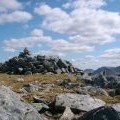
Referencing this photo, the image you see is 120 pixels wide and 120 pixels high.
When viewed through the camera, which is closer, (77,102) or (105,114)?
(105,114)

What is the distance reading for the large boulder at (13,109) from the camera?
1983cm

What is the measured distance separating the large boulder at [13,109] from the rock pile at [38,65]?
222 feet

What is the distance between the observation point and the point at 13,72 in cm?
9362

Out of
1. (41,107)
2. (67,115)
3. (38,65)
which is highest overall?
(38,65)

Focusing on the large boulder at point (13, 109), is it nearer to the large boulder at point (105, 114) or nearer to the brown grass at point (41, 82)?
the large boulder at point (105, 114)

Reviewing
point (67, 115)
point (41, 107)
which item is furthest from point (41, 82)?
point (67, 115)

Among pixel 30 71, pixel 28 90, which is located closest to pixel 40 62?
pixel 30 71

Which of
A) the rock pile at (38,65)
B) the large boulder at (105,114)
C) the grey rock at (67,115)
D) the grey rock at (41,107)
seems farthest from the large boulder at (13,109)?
the rock pile at (38,65)

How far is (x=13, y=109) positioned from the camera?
66.8 feet

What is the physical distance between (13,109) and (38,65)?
72.9 metres

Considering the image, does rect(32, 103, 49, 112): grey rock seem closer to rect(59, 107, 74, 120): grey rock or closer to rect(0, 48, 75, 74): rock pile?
rect(59, 107, 74, 120): grey rock

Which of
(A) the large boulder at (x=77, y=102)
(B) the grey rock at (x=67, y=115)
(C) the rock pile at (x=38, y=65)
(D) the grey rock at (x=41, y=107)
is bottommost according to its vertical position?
(B) the grey rock at (x=67, y=115)

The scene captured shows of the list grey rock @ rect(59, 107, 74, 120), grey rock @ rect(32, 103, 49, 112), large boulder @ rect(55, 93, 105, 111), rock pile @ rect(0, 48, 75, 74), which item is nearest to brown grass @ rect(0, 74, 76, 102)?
grey rock @ rect(32, 103, 49, 112)

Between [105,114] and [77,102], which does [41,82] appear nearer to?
[77,102]
